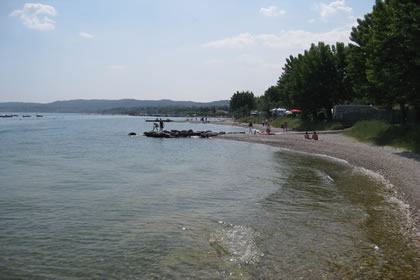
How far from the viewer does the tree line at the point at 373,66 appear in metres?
27.8

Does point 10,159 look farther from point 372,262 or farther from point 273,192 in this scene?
point 372,262

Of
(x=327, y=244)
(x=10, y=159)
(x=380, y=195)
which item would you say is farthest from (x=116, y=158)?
(x=327, y=244)

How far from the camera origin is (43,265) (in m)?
9.47

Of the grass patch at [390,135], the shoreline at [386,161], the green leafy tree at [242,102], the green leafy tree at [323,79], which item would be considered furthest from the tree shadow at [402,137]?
the green leafy tree at [242,102]

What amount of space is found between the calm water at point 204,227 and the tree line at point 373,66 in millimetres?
11106

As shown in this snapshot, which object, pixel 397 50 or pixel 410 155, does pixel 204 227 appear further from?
pixel 397 50

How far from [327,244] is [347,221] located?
8.41ft

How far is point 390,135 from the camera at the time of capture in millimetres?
33844

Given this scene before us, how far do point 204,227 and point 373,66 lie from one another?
89.9ft

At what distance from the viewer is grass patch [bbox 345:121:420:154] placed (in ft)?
94.4

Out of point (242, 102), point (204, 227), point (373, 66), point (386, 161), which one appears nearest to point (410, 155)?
point (386, 161)

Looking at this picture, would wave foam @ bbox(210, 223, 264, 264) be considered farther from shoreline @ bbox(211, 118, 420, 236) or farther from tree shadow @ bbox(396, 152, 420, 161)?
tree shadow @ bbox(396, 152, 420, 161)

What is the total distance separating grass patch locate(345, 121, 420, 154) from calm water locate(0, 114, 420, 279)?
27.5ft

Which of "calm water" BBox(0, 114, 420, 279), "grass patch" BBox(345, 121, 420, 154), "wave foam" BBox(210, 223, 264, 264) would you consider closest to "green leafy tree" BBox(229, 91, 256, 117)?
"grass patch" BBox(345, 121, 420, 154)
